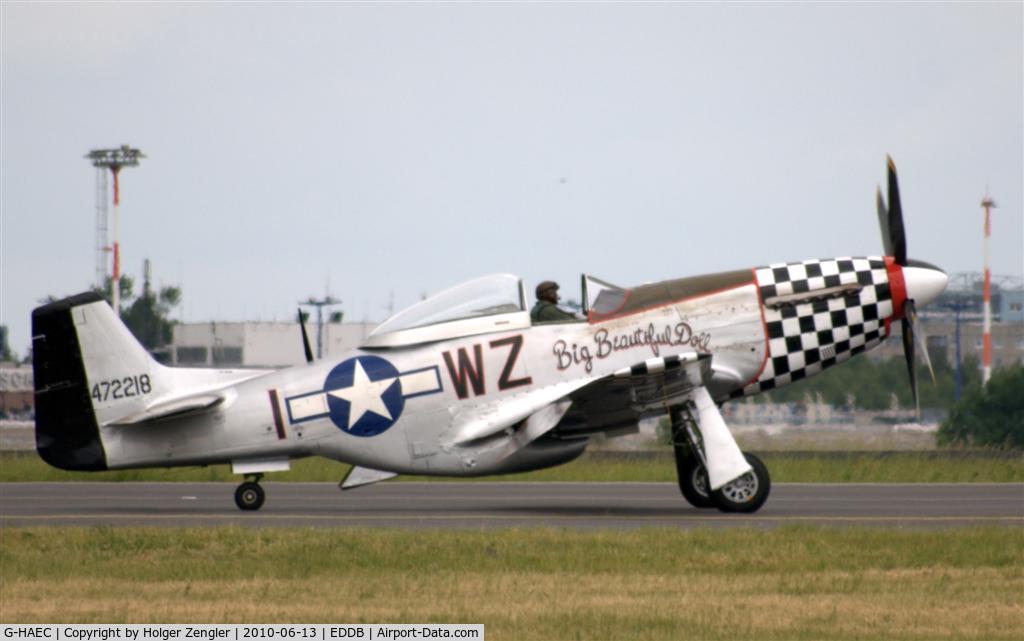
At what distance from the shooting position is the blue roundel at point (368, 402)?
16.0 metres

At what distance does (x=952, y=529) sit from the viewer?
13922 mm

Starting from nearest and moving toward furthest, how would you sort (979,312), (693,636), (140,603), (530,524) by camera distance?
(693,636) < (140,603) < (530,524) < (979,312)

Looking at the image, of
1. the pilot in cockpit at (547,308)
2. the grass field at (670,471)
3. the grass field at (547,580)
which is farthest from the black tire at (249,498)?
the grass field at (670,471)

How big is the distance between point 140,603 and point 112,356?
275 inches

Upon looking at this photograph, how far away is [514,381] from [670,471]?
8.23 meters

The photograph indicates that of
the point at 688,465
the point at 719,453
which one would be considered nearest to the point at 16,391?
the point at 688,465

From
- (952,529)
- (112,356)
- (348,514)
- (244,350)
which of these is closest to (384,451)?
(348,514)

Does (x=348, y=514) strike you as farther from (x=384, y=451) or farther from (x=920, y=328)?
(x=920, y=328)

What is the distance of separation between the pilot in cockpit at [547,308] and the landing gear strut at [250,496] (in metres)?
3.58

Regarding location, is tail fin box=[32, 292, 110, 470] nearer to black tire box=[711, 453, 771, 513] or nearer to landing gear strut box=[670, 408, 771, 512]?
landing gear strut box=[670, 408, 771, 512]

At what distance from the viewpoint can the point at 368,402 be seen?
52.7 feet

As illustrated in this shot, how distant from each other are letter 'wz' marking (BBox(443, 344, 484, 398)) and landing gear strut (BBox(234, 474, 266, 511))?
102 inches

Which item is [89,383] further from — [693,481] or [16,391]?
[16,391]

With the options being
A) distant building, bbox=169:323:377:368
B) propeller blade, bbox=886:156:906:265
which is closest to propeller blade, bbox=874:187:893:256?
propeller blade, bbox=886:156:906:265
